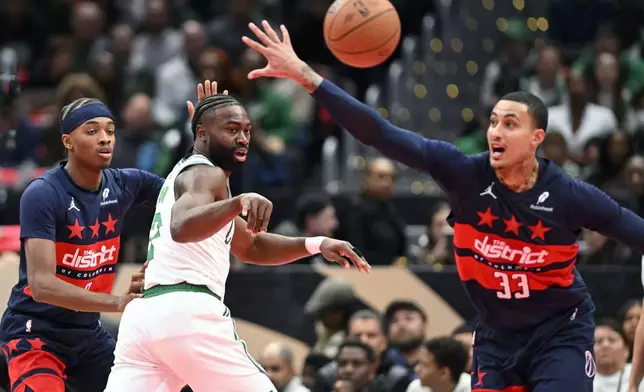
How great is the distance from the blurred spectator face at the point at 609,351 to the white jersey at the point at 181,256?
4.28 m

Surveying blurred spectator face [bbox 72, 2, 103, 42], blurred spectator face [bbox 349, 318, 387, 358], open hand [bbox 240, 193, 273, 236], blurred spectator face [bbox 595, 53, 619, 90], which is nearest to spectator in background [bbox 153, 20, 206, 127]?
blurred spectator face [bbox 72, 2, 103, 42]

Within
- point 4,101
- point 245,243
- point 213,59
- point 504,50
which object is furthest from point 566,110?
point 245,243

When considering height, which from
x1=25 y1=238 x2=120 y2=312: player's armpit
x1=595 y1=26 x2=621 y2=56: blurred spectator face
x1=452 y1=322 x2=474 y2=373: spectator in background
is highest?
x1=595 y1=26 x2=621 y2=56: blurred spectator face

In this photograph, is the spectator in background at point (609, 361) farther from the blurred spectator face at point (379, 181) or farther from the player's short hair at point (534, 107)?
the blurred spectator face at point (379, 181)

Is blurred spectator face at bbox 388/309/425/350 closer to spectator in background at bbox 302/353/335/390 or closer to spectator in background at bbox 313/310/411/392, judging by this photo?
spectator in background at bbox 313/310/411/392

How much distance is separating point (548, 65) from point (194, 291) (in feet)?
30.1

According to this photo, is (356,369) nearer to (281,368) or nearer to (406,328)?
(281,368)

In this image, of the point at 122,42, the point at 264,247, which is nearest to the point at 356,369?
the point at 264,247

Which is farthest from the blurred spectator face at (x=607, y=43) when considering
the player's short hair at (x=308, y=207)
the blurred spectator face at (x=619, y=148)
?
the player's short hair at (x=308, y=207)

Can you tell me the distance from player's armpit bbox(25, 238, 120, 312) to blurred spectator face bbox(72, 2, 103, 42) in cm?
1037

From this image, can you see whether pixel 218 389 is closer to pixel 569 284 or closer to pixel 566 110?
pixel 569 284

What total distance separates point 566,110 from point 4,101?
21.3 feet

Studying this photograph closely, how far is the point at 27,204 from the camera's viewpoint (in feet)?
23.7

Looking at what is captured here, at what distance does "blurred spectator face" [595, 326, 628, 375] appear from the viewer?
984 centimetres
